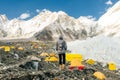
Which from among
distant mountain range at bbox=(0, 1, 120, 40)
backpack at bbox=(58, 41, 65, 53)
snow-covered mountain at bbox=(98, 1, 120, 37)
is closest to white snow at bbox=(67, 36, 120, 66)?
backpack at bbox=(58, 41, 65, 53)

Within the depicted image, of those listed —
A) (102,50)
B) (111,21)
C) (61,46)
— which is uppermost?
(111,21)

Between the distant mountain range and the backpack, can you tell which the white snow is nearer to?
the backpack

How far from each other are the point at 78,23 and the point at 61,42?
551 ft

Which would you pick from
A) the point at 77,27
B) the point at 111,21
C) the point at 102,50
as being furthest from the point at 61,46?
the point at 77,27

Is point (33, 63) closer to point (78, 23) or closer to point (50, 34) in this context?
point (50, 34)

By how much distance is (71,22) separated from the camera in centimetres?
19050

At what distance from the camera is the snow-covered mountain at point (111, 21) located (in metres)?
140

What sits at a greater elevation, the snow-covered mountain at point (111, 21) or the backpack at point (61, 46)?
the snow-covered mountain at point (111, 21)

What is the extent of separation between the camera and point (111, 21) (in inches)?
6009

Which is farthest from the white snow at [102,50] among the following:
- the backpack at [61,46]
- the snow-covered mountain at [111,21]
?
the snow-covered mountain at [111,21]

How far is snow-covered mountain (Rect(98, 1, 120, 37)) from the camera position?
460 feet

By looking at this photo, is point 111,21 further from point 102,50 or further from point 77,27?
point 102,50

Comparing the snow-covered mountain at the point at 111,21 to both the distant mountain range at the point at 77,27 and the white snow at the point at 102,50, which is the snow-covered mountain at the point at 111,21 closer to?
the distant mountain range at the point at 77,27

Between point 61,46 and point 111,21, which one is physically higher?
point 111,21
